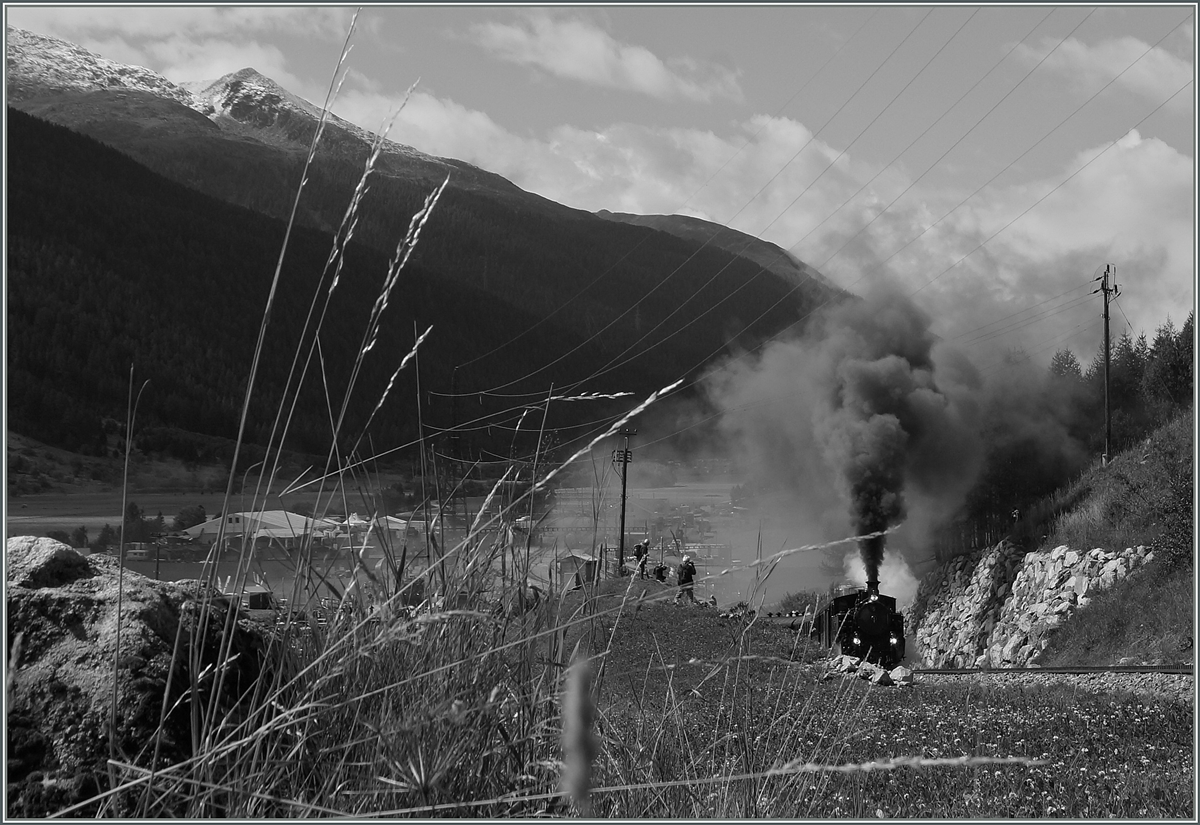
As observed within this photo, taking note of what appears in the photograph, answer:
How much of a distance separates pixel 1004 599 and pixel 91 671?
156 feet

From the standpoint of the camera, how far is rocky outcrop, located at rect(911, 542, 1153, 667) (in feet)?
94.1

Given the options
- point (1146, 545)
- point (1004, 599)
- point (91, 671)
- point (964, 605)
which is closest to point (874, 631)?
point (1146, 545)

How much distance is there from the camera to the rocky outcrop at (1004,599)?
94.1 feet

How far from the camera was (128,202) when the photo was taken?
99.6 m

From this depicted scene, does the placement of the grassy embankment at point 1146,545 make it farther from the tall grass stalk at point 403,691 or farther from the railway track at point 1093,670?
the tall grass stalk at point 403,691

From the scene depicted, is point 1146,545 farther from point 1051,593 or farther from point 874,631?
point 874,631

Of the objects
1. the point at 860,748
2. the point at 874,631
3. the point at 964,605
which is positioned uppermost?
the point at 860,748

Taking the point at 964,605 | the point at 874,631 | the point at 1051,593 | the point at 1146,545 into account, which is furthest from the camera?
the point at 964,605

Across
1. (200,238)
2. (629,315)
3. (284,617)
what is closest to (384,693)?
(284,617)

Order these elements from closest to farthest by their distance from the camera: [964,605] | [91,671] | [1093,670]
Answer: [91,671], [1093,670], [964,605]

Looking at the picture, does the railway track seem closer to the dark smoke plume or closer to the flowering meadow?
the flowering meadow

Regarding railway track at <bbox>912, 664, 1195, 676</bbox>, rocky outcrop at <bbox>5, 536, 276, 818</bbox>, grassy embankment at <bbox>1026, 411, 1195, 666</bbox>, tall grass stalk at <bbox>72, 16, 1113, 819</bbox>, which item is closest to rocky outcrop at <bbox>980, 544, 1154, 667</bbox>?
grassy embankment at <bbox>1026, 411, 1195, 666</bbox>

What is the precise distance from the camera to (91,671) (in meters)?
1.90

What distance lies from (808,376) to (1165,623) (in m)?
55.7
